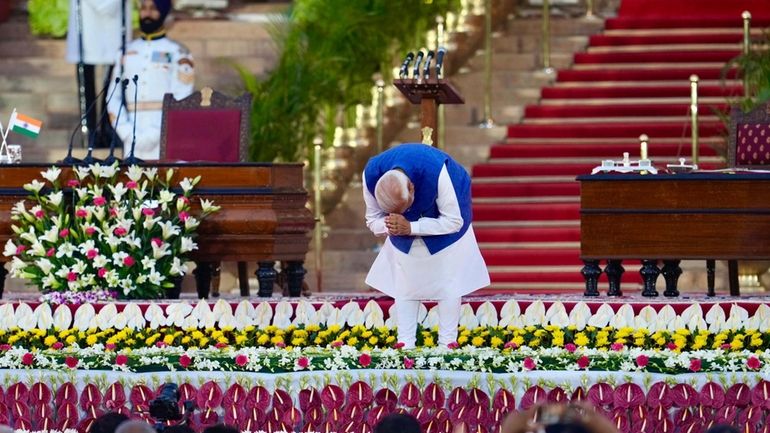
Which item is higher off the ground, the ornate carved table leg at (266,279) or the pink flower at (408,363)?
the ornate carved table leg at (266,279)

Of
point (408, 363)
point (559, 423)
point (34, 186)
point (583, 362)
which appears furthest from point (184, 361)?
point (559, 423)

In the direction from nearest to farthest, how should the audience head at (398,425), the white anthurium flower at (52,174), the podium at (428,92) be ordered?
the audience head at (398,425) → the white anthurium flower at (52,174) → the podium at (428,92)

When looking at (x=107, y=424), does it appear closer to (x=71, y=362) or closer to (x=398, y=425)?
(x=398, y=425)

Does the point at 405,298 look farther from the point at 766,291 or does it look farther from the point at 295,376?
the point at 766,291

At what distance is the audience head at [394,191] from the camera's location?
365 inches

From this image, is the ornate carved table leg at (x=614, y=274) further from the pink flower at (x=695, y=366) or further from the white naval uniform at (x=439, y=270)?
the pink flower at (x=695, y=366)

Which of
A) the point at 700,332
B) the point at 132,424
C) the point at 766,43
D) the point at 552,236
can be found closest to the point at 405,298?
the point at 700,332

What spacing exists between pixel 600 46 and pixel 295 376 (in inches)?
331

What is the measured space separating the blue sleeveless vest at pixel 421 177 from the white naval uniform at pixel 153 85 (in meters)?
4.32

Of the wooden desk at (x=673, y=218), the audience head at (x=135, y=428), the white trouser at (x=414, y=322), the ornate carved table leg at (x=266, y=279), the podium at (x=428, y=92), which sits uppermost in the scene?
the podium at (x=428, y=92)

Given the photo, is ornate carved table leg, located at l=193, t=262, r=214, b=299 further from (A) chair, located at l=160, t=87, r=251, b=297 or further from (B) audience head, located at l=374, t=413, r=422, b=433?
(B) audience head, located at l=374, t=413, r=422, b=433

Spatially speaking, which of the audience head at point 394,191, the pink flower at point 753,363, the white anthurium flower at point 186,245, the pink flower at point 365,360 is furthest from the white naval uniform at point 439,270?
the white anthurium flower at point 186,245

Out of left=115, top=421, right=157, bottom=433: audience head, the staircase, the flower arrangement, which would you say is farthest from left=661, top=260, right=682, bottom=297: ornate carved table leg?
left=115, top=421, right=157, bottom=433: audience head

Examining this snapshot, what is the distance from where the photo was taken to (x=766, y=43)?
1617 cm
